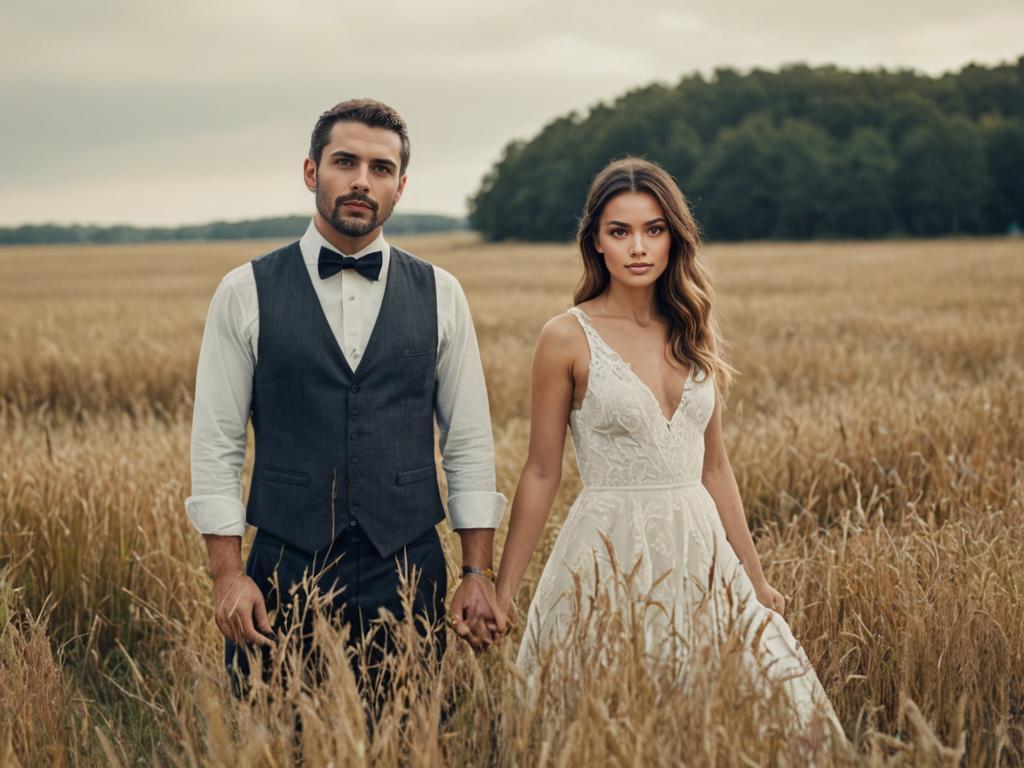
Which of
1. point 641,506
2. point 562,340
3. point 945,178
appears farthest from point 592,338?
point 945,178

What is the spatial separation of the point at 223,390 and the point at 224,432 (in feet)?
0.33

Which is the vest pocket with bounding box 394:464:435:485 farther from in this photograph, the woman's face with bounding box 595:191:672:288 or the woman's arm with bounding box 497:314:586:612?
the woman's face with bounding box 595:191:672:288

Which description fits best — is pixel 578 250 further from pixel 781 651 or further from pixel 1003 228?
pixel 1003 228

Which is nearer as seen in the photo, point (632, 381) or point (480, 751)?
point (480, 751)

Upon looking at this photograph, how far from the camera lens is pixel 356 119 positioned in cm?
220

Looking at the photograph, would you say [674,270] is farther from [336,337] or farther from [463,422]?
[336,337]

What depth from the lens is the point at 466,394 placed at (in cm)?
236

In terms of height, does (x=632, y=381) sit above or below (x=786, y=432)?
above

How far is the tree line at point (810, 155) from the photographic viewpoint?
5525 cm

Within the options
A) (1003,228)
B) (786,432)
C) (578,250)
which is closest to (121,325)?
(786,432)

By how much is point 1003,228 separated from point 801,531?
197 ft

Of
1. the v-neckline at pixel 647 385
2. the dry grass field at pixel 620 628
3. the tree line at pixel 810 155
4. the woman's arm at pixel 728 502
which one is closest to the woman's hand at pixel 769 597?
the woman's arm at pixel 728 502

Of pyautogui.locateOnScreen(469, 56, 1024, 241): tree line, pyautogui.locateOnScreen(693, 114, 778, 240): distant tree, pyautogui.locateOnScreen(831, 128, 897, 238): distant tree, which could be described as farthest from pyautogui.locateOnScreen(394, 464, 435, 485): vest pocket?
pyautogui.locateOnScreen(693, 114, 778, 240): distant tree

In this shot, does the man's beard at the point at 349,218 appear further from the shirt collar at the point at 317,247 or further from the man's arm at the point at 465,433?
the man's arm at the point at 465,433
